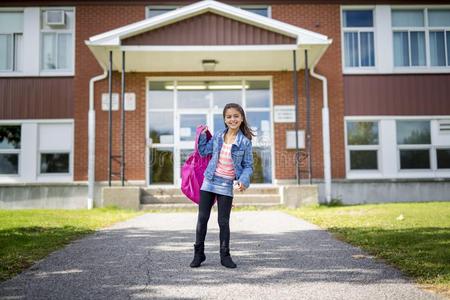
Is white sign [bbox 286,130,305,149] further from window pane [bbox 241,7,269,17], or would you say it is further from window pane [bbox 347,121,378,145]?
window pane [bbox 241,7,269,17]

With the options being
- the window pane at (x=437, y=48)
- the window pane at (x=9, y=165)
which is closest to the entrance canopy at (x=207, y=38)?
the window pane at (x=9, y=165)

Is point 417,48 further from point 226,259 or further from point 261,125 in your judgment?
point 226,259

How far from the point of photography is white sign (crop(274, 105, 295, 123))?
42.0 feet

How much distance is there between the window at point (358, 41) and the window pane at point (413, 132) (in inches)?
83.2

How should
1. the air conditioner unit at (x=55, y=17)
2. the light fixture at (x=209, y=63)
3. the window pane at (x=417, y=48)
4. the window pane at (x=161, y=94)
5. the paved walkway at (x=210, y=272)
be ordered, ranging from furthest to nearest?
the window pane at (x=417, y=48)
the window pane at (x=161, y=94)
the air conditioner unit at (x=55, y=17)
the light fixture at (x=209, y=63)
the paved walkway at (x=210, y=272)

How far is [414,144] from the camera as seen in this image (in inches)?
523

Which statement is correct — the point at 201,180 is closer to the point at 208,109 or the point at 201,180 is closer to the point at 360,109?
the point at 208,109

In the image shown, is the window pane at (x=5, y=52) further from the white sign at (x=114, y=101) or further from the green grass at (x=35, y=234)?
the green grass at (x=35, y=234)

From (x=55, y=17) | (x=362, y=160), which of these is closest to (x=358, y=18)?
(x=362, y=160)

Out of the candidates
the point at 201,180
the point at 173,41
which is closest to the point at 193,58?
the point at 173,41

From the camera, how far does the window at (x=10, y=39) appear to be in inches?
516

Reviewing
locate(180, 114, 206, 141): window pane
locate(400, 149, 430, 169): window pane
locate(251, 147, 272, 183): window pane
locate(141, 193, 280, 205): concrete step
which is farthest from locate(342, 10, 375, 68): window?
locate(141, 193, 280, 205): concrete step

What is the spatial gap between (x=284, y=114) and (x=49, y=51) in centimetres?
732

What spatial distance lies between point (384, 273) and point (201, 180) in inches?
76.7
